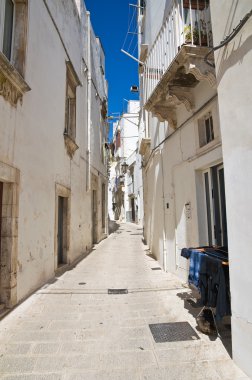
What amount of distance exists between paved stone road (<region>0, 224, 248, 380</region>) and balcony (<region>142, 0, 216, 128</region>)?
12.6ft

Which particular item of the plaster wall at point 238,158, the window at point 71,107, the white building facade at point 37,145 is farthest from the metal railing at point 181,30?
the window at point 71,107

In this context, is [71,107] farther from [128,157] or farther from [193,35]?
[128,157]

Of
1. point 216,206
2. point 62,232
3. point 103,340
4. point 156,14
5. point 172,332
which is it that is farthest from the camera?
point 156,14

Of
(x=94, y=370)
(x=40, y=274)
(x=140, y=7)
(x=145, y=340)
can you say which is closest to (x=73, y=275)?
(x=40, y=274)

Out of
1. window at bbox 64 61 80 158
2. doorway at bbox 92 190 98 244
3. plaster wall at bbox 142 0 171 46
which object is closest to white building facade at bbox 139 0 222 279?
plaster wall at bbox 142 0 171 46

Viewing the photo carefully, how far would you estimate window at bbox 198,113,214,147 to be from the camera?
205 inches

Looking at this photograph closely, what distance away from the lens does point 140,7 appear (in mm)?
12648

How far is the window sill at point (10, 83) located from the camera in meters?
4.28

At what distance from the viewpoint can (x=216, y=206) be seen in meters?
4.96

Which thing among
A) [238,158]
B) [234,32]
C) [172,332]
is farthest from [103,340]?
[234,32]

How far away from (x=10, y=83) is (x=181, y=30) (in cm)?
314

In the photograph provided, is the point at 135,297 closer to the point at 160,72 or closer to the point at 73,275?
the point at 73,275

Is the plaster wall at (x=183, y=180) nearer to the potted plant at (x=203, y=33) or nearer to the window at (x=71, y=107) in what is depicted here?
the potted plant at (x=203, y=33)

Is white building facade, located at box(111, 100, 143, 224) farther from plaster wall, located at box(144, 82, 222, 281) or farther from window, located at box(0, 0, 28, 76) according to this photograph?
window, located at box(0, 0, 28, 76)
